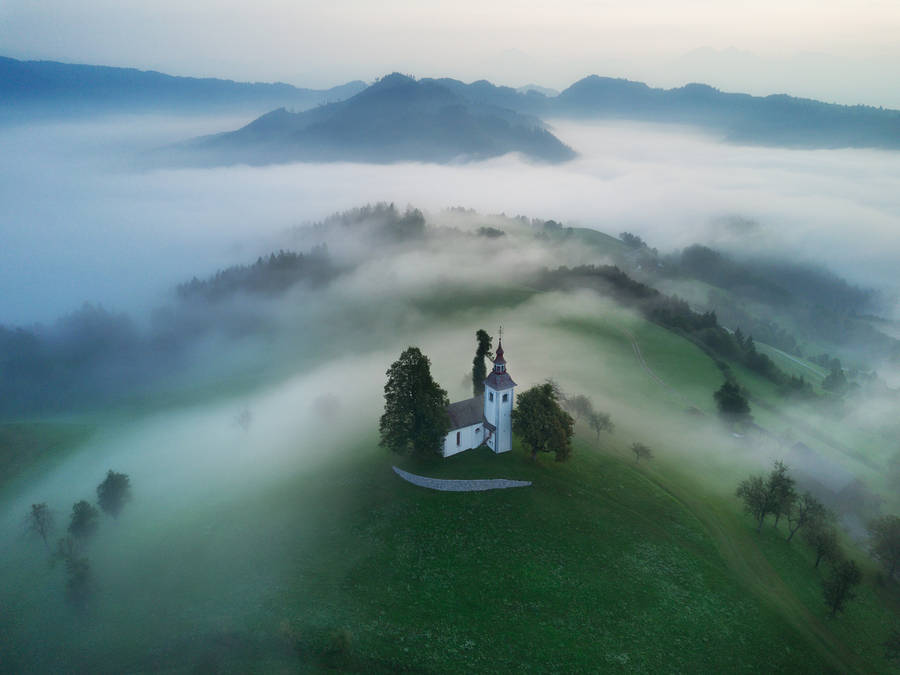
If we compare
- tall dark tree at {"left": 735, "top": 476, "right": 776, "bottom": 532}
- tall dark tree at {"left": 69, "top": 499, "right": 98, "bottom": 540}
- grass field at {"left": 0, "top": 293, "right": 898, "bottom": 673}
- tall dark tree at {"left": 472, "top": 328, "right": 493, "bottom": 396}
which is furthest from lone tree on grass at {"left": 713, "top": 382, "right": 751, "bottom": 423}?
tall dark tree at {"left": 69, "top": 499, "right": 98, "bottom": 540}

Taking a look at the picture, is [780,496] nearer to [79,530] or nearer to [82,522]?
[82,522]

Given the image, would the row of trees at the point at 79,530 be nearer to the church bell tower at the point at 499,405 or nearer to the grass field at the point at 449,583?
the grass field at the point at 449,583

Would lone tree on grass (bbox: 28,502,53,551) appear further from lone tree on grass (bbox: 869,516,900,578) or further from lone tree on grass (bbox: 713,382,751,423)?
lone tree on grass (bbox: 713,382,751,423)

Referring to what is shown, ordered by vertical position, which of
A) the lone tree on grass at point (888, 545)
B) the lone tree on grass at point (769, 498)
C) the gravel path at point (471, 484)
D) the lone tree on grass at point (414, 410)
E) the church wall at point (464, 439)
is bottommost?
the lone tree on grass at point (888, 545)

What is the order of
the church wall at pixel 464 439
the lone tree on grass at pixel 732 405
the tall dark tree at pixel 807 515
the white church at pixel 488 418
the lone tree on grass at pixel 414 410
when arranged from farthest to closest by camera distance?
the lone tree on grass at pixel 732 405 < the church wall at pixel 464 439 < the white church at pixel 488 418 < the lone tree on grass at pixel 414 410 < the tall dark tree at pixel 807 515

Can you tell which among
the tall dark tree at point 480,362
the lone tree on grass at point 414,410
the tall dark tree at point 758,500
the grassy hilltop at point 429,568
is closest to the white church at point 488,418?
the grassy hilltop at point 429,568

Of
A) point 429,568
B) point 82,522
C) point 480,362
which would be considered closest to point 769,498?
point 480,362

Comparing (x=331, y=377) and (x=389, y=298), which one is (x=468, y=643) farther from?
(x=389, y=298)

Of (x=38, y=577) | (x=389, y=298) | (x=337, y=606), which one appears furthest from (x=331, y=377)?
(x=337, y=606)
